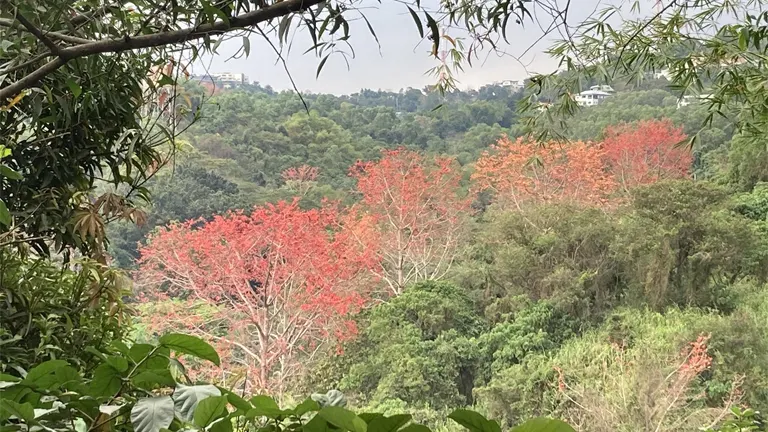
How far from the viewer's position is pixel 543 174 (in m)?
3.79

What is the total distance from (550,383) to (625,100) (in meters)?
2.04

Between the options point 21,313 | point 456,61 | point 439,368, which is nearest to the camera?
point 21,313

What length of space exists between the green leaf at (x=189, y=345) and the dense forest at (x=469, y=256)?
2.26m

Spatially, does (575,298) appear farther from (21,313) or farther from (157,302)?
(21,313)

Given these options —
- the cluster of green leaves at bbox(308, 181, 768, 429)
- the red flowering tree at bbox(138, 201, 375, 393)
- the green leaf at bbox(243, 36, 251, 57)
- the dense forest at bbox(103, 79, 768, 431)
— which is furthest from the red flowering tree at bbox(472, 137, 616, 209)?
the green leaf at bbox(243, 36, 251, 57)

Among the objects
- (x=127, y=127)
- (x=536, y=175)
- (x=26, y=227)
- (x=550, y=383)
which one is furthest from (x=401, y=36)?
(x=536, y=175)

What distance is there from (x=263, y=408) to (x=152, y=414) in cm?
5

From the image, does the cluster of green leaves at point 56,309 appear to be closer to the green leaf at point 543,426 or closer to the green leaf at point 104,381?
the green leaf at point 104,381

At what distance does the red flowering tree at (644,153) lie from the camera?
362 centimetres

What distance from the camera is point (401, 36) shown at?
1.09 metres

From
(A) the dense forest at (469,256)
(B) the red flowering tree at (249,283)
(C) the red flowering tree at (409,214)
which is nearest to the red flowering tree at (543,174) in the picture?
(A) the dense forest at (469,256)

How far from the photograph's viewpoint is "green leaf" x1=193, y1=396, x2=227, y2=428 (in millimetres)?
253

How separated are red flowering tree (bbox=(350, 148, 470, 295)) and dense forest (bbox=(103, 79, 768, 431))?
0.04 ft

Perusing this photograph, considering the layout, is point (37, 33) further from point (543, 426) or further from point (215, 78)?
point (215, 78)
